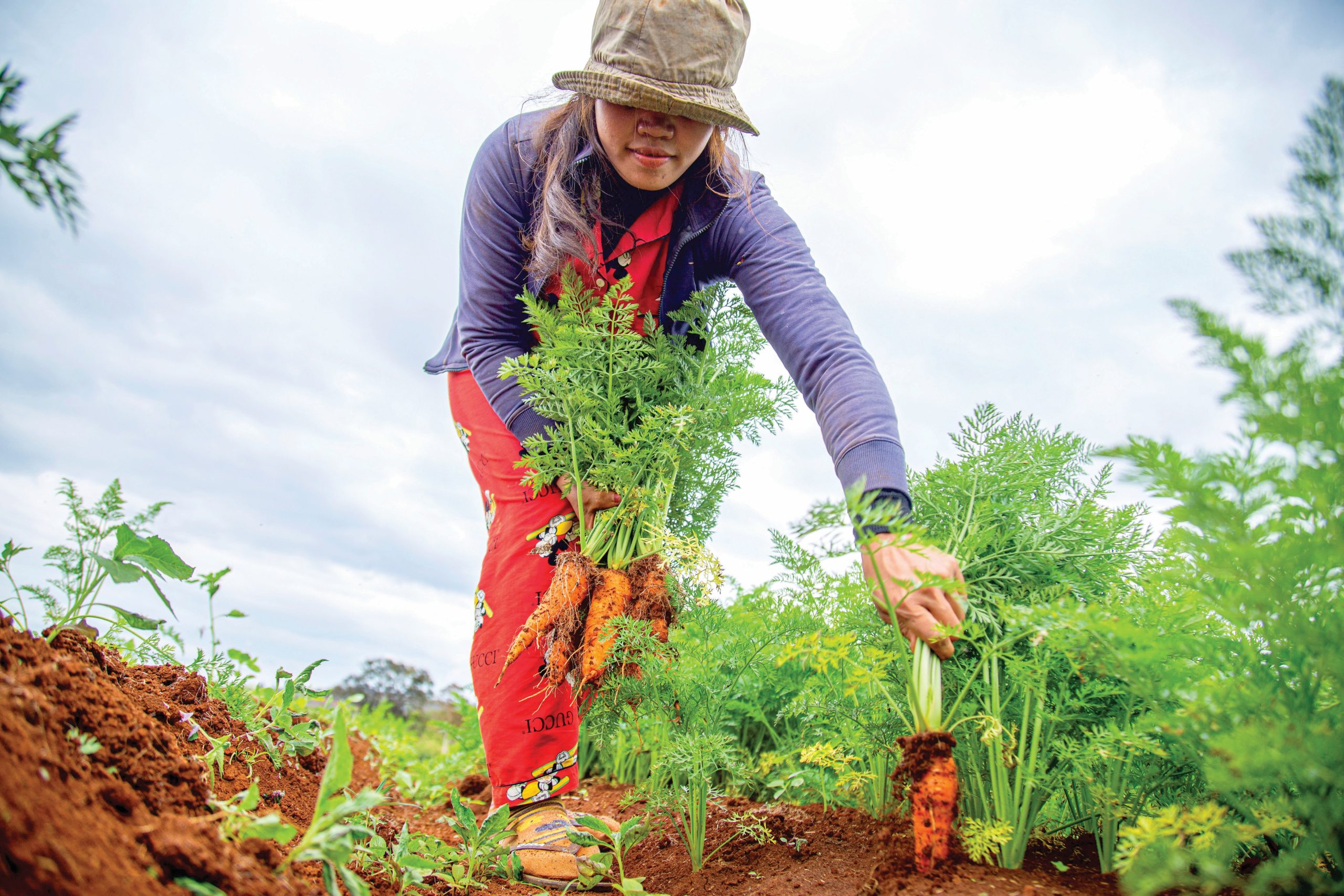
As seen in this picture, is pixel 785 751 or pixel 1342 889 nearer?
pixel 1342 889

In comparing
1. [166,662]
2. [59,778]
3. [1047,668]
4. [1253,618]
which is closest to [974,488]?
[1047,668]

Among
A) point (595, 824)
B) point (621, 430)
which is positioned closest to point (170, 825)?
point (595, 824)

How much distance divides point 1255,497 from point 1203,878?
50 cm

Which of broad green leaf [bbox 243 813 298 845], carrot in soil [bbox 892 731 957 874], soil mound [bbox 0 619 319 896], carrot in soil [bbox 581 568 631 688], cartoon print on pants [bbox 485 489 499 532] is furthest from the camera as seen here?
cartoon print on pants [bbox 485 489 499 532]

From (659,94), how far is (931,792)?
63.9 inches

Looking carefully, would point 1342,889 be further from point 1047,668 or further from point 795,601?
point 795,601

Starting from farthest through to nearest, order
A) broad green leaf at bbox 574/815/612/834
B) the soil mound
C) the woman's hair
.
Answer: the woman's hair, broad green leaf at bbox 574/815/612/834, the soil mound

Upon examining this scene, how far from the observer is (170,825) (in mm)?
1003

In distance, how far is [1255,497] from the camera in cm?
109

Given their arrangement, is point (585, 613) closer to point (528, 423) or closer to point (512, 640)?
point (512, 640)

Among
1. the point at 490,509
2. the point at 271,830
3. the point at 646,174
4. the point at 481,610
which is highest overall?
the point at 646,174

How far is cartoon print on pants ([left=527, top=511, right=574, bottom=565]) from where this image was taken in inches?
91.0

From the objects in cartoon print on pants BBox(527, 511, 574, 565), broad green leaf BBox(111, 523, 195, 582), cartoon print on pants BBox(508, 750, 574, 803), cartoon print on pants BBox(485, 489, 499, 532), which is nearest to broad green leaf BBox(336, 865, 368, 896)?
broad green leaf BBox(111, 523, 195, 582)

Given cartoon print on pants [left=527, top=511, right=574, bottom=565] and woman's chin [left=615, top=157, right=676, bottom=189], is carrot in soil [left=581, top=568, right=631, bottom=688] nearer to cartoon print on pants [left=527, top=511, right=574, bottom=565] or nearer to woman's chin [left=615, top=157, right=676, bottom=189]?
cartoon print on pants [left=527, top=511, right=574, bottom=565]
